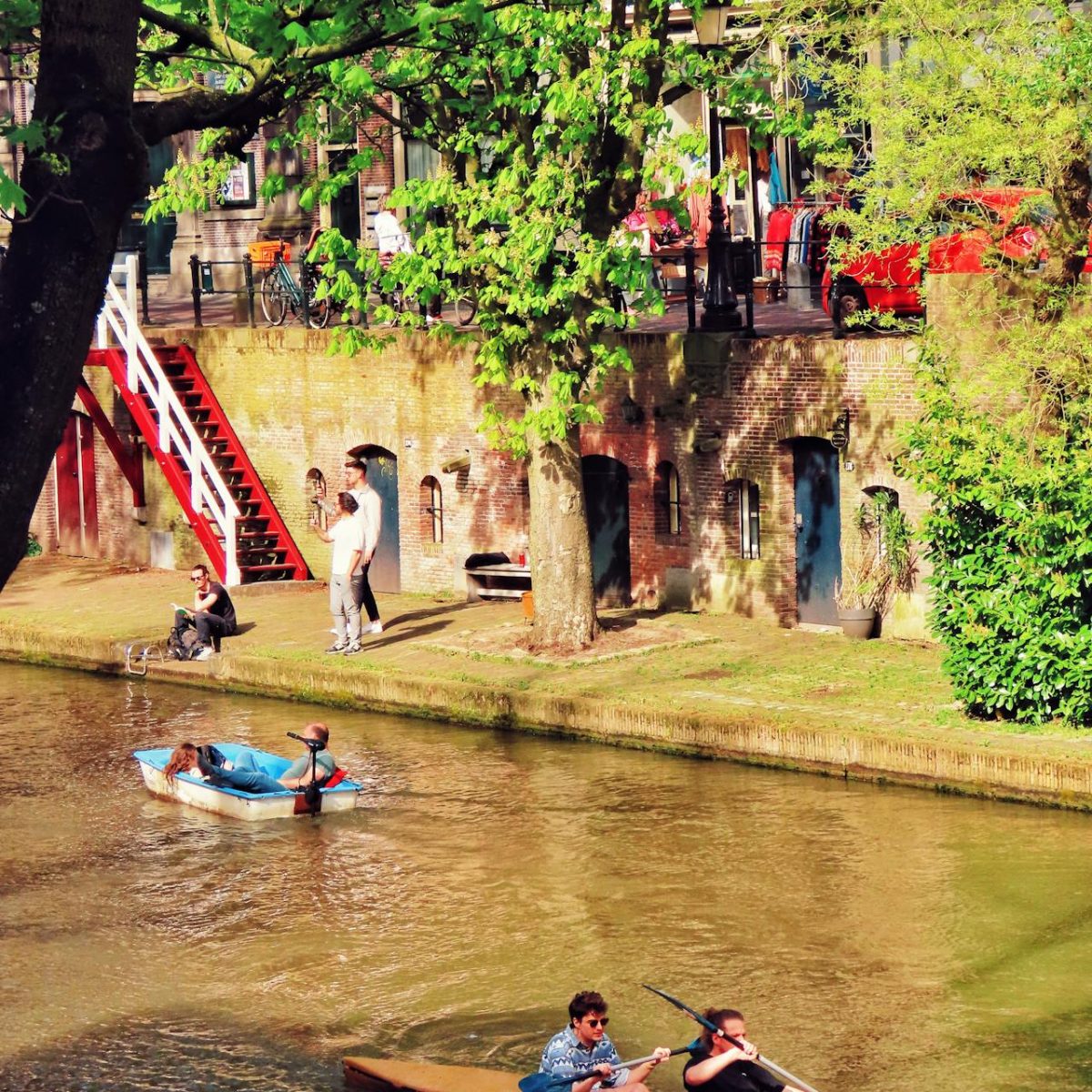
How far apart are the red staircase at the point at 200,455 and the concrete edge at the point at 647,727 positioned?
329 cm

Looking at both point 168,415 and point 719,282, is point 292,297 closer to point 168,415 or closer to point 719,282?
point 168,415

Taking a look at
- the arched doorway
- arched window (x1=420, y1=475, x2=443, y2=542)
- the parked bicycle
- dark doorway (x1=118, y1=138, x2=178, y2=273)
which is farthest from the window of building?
dark doorway (x1=118, y1=138, x2=178, y2=273)

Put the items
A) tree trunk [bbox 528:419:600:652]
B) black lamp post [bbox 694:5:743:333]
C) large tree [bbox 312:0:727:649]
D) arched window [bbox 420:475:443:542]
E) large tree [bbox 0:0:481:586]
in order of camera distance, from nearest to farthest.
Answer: large tree [bbox 0:0:481:586]
large tree [bbox 312:0:727:649]
tree trunk [bbox 528:419:600:652]
black lamp post [bbox 694:5:743:333]
arched window [bbox 420:475:443:542]

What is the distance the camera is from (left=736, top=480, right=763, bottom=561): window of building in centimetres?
2658

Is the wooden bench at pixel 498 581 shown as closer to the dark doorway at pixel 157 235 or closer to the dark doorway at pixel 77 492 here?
the dark doorway at pixel 77 492

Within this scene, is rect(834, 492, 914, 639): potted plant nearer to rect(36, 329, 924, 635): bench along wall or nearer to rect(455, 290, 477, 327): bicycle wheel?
rect(36, 329, 924, 635): bench along wall

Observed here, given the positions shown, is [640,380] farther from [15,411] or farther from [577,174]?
[15,411]

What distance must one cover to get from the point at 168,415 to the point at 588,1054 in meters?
20.0

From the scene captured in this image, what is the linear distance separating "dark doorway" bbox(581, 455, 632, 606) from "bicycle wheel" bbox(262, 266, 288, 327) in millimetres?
7577

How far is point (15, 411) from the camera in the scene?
31.0 feet

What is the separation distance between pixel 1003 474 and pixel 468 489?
10.5 m

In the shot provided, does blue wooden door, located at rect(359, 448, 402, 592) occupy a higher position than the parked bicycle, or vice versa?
the parked bicycle

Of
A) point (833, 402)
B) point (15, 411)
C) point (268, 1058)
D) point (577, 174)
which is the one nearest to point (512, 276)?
point (577, 174)

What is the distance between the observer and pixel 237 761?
21000mm
